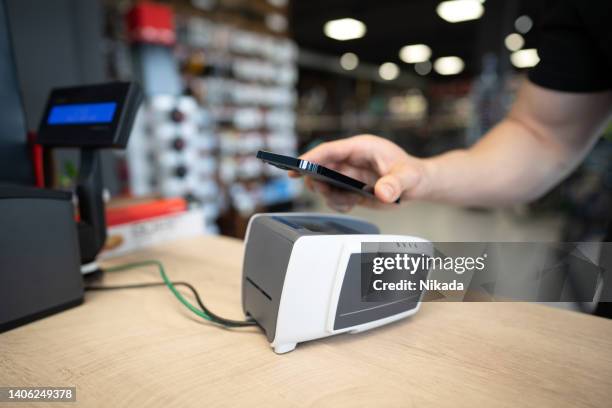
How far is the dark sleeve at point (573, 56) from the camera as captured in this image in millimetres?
742

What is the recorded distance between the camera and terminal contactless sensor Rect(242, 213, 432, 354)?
0.45 meters

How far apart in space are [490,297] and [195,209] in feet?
2.54

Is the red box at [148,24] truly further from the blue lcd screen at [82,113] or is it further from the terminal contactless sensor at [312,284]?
the terminal contactless sensor at [312,284]

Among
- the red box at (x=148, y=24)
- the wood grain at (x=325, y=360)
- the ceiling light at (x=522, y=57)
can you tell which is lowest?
the wood grain at (x=325, y=360)

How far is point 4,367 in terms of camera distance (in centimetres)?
45

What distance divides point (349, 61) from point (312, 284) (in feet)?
42.1

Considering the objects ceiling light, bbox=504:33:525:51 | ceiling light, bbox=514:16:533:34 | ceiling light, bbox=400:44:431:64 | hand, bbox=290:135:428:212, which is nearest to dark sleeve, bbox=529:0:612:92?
hand, bbox=290:135:428:212

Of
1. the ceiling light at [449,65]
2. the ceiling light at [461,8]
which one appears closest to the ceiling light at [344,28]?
the ceiling light at [461,8]

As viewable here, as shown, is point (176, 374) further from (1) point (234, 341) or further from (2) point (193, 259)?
(2) point (193, 259)

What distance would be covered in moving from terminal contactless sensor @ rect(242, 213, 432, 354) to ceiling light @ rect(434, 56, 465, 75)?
1246 cm

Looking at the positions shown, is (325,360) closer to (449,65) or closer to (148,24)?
(148,24)

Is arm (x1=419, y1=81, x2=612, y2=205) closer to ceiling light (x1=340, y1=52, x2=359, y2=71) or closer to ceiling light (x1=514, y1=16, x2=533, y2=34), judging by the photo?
ceiling light (x1=514, y1=16, x2=533, y2=34)

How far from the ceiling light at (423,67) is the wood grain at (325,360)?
43.0 ft

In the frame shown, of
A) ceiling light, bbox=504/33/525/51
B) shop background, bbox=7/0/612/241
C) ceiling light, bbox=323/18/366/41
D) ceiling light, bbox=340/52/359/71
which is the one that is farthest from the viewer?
ceiling light, bbox=340/52/359/71
